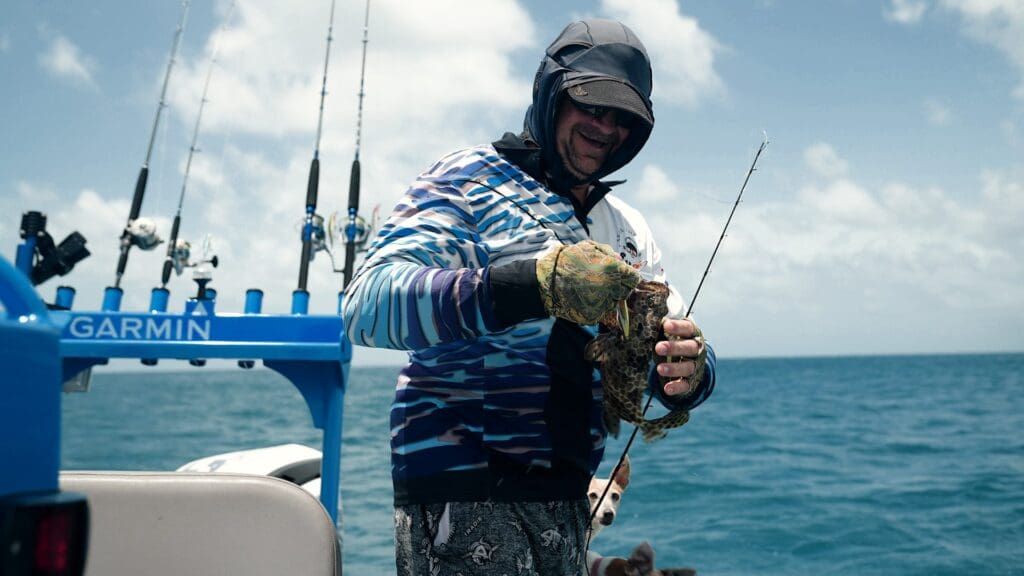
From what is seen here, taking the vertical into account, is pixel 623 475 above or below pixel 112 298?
below

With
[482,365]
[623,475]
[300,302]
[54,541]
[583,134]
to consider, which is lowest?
[623,475]

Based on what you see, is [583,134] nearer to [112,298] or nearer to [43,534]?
[43,534]

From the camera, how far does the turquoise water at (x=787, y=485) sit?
423 inches

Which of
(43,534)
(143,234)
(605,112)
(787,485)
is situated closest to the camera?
(43,534)

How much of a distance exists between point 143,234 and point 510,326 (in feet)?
13.8

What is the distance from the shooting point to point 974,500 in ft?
48.4

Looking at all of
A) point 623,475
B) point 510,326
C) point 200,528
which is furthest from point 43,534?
point 623,475

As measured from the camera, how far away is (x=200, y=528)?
1.93 m

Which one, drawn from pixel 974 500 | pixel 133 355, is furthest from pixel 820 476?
pixel 133 355

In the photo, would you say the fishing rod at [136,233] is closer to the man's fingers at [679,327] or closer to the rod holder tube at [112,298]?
the rod holder tube at [112,298]

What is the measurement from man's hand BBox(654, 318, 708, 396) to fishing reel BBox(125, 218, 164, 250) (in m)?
4.15

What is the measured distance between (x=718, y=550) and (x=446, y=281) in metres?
10.8

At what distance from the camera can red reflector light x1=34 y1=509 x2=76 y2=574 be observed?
33.5 inches

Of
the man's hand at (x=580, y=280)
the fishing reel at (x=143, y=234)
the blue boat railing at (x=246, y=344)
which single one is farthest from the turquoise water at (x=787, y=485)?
the man's hand at (x=580, y=280)
